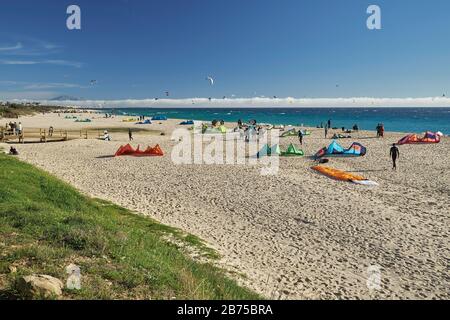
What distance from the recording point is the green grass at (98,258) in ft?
20.2

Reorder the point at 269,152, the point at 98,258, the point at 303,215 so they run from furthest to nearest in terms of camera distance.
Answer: the point at 269,152
the point at 303,215
the point at 98,258

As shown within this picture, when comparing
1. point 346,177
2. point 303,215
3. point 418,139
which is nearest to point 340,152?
point 346,177

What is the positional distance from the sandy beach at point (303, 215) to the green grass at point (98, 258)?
5.73ft

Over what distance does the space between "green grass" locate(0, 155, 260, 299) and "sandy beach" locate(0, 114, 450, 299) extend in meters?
1.75

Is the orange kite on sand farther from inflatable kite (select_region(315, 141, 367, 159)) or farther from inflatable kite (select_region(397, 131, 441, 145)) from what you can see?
inflatable kite (select_region(397, 131, 441, 145))

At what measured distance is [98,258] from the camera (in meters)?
7.26

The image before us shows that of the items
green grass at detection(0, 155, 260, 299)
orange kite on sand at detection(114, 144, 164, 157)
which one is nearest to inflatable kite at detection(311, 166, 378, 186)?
green grass at detection(0, 155, 260, 299)

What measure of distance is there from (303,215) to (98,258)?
9.26m

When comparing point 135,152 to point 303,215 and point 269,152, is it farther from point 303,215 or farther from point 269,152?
point 303,215

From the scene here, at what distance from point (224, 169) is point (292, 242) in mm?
13124

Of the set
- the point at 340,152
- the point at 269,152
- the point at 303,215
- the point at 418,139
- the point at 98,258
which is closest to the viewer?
the point at 98,258

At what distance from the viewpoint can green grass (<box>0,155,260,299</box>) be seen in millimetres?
6148

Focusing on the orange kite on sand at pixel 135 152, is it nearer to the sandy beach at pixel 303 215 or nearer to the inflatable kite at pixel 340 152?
the sandy beach at pixel 303 215

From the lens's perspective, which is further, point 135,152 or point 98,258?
point 135,152
